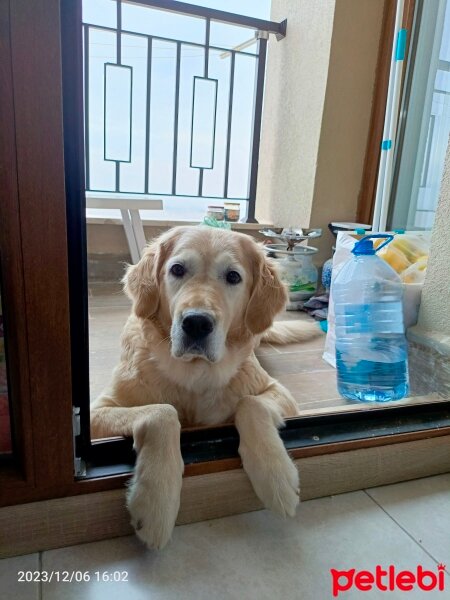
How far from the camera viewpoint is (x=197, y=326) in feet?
3.28

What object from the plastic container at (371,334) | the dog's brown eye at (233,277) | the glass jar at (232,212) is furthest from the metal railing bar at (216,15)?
the dog's brown eye at (233,277)

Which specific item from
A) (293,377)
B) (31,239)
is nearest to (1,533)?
(31,239)

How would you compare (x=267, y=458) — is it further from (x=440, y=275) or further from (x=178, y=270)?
(x=440, y=275)

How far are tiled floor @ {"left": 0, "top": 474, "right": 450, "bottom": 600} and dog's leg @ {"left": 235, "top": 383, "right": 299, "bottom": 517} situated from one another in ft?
0.26

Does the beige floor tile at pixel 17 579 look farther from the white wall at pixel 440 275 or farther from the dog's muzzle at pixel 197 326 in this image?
the white wall at pixel 440 275

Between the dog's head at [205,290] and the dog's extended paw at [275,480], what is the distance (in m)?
0.26

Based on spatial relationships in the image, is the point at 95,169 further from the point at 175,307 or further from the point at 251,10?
the point at 175,307

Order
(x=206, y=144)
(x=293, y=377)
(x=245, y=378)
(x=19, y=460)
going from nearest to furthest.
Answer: (x=19, y=460) < (x=245, y=378) < (x=293, y=377) < (x=206, y=144)

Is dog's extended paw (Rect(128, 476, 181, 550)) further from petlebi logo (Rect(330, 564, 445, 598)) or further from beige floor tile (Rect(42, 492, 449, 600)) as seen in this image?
petlebi logo (Rect(330, 564, 445, 598))

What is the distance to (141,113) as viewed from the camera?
10.3ft

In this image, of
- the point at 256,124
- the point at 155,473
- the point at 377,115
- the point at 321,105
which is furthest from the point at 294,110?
the point at 155,473

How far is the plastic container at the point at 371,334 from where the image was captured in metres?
1.59

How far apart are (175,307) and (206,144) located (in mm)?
2613

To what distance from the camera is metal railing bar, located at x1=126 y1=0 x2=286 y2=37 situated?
289 centimetres
